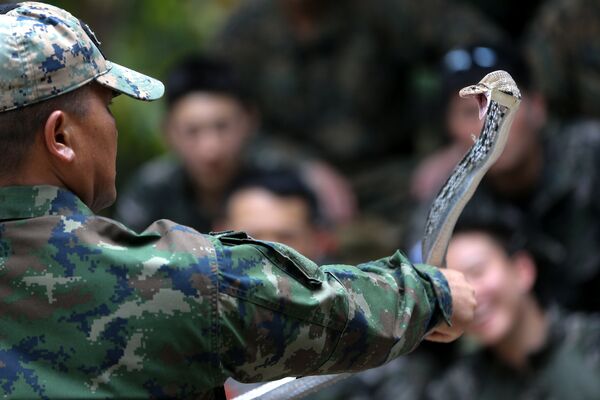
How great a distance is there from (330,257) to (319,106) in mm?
883

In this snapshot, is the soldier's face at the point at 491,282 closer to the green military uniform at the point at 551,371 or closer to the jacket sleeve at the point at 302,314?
the green military uniform at the point at 551,371

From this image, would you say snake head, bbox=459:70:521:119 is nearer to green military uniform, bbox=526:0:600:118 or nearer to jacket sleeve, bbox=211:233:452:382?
jacket sleeve, bbox=211:233:452:382

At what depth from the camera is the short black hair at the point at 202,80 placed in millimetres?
5180

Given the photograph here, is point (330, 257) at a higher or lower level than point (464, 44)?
lower

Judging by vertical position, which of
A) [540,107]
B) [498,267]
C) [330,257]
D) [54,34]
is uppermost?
[54,34]

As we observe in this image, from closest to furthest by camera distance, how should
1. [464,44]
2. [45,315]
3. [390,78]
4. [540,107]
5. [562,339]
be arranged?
[45,315]
[562,339]
[540,107]
[464,44]
[390,78]

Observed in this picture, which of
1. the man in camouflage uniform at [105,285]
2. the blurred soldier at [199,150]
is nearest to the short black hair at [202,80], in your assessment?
the blurred soldier at [199,150]

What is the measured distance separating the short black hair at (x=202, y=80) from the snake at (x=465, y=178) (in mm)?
2776

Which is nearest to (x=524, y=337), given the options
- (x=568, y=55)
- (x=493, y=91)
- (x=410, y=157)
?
(x=568, y=55)

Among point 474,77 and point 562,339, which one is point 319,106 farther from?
point 562,339

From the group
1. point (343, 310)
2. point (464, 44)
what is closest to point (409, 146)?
point (464, 44)

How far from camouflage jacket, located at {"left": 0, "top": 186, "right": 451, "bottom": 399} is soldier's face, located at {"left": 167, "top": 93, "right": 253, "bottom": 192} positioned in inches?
117

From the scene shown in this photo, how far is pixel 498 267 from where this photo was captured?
4105 millimetres

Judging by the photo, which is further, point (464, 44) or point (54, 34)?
point (464, 44)
